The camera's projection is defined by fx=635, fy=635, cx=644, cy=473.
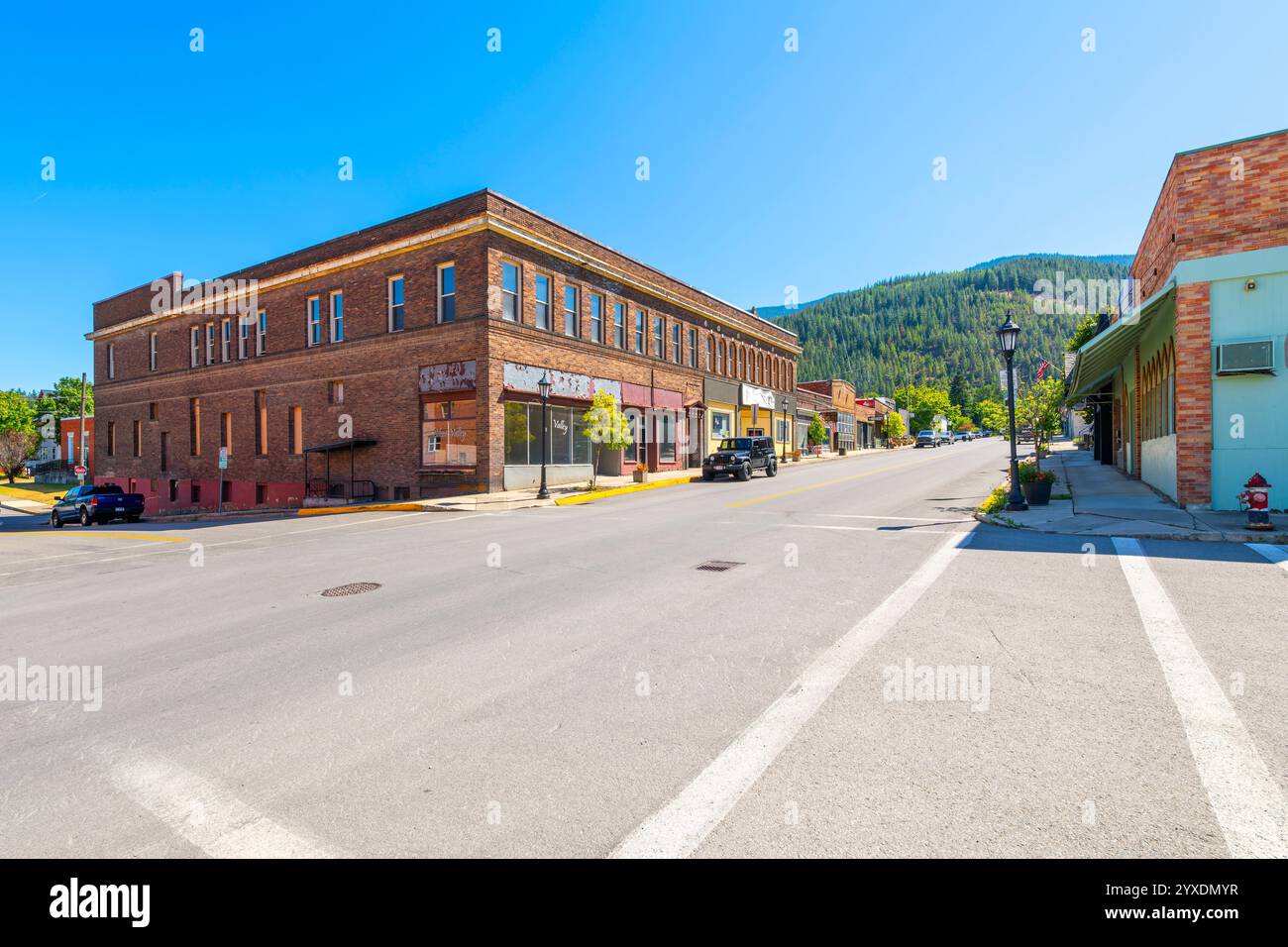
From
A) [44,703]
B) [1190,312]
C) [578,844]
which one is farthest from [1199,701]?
[1190,312]

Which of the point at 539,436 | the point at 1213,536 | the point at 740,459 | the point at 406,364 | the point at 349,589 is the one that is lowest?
the point at 349,589

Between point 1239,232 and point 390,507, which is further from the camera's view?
point 390,507

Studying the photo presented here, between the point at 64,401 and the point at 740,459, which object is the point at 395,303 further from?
the point at 64,401

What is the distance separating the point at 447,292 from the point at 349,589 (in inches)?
792

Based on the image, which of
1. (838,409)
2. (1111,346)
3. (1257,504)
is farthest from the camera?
(838,409)

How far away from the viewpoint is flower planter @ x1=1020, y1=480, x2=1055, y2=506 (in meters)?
15.6

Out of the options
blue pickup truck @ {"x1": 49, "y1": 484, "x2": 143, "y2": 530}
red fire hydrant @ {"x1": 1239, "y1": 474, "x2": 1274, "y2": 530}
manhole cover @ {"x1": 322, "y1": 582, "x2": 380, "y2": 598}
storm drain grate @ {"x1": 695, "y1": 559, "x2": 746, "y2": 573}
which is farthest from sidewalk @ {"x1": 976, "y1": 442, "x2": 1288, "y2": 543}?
blue pickup truck @ {"x1": 49, "y1": 484, "x2": 143, "y2": 530}

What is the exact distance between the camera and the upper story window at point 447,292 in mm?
25470

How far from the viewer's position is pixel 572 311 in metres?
29.0

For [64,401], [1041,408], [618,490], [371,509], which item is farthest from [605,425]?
[64,401]

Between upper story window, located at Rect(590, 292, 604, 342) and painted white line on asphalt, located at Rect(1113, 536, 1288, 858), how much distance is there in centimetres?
2674

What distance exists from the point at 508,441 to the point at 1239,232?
21519 mm
